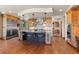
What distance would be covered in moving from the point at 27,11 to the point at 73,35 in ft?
7.48

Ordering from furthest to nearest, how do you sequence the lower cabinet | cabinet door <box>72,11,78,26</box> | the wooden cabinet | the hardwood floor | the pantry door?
1. the pantry door
2. the lower cabinet
3. cabinet door <box>72,11,78,26</box>
4. the wooden cabinet
5. the hardwood floor

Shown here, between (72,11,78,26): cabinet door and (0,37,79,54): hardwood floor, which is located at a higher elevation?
(72,11,78,26): cabinet door

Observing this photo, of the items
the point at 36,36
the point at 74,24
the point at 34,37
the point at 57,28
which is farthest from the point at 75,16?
the point at 57,28

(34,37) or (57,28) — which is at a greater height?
(57,28)

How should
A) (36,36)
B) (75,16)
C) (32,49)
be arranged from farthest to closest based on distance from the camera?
(36,36)
(75,16)
(32,49)

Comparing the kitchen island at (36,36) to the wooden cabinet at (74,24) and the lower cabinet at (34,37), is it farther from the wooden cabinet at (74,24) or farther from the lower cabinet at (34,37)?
the wooden cabinet at (74,24)

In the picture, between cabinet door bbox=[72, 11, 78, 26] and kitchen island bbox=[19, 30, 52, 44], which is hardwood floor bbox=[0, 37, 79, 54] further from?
cabinet door bbox=[72, 11, 78, 26]

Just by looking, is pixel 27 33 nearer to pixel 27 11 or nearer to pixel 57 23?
→ pixel 27 11

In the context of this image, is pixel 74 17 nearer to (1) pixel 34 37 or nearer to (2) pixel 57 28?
(1) pixel 34 37

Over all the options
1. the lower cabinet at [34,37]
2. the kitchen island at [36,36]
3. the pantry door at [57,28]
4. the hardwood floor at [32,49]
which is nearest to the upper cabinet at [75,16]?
the hardwood floor at [32,49]

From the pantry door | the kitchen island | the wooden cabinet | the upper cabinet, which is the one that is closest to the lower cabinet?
the kitchen island

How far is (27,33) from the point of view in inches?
328
